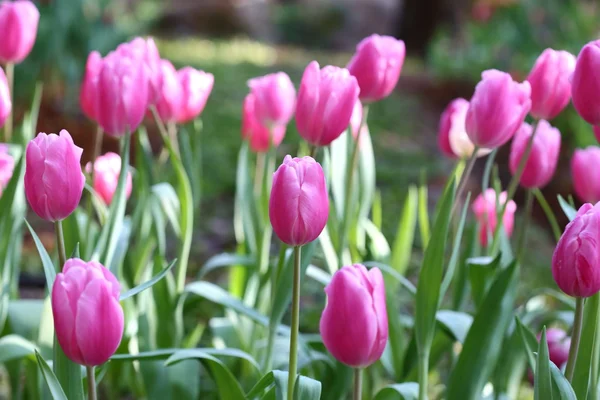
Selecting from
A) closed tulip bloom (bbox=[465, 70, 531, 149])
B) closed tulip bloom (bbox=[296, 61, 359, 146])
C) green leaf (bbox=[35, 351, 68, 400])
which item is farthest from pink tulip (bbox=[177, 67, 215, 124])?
green leaf (bbox=[35, 351, 68, 400])

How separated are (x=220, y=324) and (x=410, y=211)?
0.43 m

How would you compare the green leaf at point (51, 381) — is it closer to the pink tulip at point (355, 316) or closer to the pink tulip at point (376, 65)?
the pink tulip at point (355, 316)

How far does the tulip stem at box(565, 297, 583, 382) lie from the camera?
82 cm

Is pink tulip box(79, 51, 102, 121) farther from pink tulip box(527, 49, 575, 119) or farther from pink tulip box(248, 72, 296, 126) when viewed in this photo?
pink tulip box(527, 49, 575, 119)

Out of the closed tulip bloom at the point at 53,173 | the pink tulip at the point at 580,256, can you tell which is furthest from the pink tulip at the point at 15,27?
the pink tulip at the point at 580,256

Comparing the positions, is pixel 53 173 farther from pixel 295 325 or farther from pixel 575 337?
pixel 575 337

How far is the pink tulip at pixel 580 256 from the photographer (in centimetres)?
76

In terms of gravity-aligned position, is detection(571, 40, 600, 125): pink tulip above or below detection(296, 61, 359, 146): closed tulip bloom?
above

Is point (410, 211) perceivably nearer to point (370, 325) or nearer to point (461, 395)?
point (461, 395)

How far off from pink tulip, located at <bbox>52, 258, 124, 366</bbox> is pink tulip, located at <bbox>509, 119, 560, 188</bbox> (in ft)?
2.35

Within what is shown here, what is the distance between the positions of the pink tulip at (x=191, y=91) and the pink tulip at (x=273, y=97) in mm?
91

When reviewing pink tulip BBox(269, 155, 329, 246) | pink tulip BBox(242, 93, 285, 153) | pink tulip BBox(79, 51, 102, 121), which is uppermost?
pink tulip BBox(79, 51, 102, 121)

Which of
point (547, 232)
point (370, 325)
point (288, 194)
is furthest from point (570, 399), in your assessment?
point (547, 232)

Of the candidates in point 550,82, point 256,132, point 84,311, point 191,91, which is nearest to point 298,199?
point 84,311
